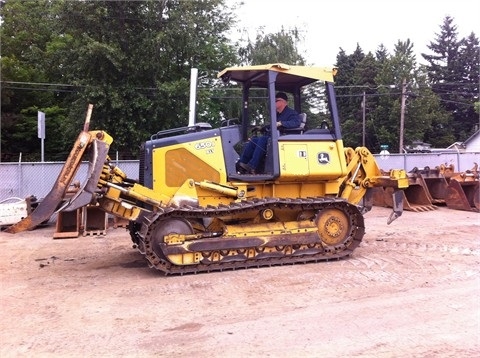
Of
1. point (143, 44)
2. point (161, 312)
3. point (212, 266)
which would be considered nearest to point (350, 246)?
point (212, 266)

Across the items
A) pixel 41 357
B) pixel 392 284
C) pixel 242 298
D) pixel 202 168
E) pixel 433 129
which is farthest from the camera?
pixel 433 129

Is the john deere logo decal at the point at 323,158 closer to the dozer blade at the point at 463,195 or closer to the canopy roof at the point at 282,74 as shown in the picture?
the canopy roof at the point at 282,74

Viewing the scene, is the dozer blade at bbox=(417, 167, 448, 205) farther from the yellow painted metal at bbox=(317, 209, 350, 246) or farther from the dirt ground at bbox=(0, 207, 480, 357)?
the yellow painted metal at bbox=(317, 209, 350, 246)

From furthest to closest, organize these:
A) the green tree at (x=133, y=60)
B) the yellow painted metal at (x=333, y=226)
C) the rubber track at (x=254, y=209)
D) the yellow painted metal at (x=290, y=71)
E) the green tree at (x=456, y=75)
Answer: the green tree at (x=456, y=75) → the green tree at (x=133, y=60) → the yellow painted metal at (x=333, y=226) → the yellow painted metal at (x=290, y=71) → the rubber track at (x=254, y=209)

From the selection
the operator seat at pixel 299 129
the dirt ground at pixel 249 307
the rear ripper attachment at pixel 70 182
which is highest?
the operator seat at pixel 299 129

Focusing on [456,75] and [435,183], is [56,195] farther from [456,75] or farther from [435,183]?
[456,75]

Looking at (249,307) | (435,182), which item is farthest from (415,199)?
(249,307)

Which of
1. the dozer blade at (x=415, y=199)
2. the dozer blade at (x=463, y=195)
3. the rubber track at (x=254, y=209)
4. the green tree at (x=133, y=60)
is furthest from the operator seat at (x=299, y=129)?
the green tree at (x=133, y=60)

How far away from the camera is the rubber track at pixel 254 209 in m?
6.82

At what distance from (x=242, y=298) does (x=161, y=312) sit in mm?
987

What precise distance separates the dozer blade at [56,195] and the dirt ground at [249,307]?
834 mm

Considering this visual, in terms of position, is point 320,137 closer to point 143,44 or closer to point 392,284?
point 392,284

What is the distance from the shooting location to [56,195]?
6.71 metres

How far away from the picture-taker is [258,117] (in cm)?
877
